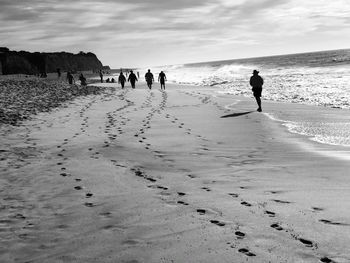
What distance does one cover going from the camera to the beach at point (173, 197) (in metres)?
3.62

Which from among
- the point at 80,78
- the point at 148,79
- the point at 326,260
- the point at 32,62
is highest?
the point at 32,62

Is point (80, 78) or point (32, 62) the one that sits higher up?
point (32, 62)

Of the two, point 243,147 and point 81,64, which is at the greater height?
point 81,64

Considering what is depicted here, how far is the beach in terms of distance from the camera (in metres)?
3.62

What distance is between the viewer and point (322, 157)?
7449 mm

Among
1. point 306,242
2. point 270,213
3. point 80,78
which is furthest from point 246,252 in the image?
point 80,78

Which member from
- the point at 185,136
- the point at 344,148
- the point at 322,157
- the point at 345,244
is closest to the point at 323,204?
the point at 345,244

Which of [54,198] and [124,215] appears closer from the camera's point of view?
[124,215]

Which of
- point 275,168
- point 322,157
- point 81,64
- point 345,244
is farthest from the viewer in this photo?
point 81,64

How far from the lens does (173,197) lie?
5.22m

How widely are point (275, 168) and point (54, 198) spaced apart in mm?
3823

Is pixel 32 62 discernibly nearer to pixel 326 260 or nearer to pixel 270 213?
pixel 270 213

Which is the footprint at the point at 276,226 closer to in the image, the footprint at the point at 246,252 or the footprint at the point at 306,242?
the footprint at the point at 306,242

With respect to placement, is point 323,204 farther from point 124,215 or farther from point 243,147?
point 243,147
